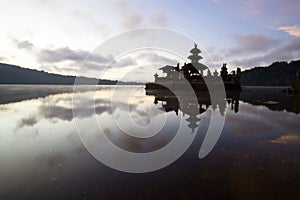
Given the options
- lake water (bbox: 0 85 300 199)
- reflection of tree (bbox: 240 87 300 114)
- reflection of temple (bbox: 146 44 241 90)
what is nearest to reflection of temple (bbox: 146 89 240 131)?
lake water (bbox: 0 85 300 199)

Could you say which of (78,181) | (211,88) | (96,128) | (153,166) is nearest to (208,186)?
(153,166)

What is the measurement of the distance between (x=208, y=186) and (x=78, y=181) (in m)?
4.33

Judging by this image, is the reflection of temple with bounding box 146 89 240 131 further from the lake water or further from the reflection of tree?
the reflection of tree

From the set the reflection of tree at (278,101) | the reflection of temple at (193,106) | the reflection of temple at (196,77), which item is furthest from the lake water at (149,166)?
the reflection of temple at (196,77)

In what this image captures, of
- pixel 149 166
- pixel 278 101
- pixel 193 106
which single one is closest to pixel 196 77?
pixel 278 101

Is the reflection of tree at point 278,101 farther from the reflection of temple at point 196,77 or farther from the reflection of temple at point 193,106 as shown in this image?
the reflection of temple at point 196,77

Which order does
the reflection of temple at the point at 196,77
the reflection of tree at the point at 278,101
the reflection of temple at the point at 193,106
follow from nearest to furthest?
the reflection of temple at the point at 193,106 < the reflection of tree at the point at 278,101 < the reflection of temple at the point at 196,77

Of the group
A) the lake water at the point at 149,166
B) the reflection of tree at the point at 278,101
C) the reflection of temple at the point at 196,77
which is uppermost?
the reflection of temple at the point at 196,77

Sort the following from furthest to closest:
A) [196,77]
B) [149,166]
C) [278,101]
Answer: [196,77] → [278,101] → [149,166]

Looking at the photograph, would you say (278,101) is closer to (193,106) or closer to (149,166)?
(193,106)

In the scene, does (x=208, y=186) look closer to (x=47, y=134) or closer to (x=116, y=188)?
(x=116, y=188)

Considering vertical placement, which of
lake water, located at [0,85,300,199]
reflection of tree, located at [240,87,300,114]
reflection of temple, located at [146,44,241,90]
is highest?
reflection of temple, located at [146,44,241,90]

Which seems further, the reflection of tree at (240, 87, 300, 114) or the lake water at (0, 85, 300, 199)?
the reflection of tree at (240, 87, 300, 114)

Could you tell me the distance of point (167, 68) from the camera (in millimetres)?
70625
